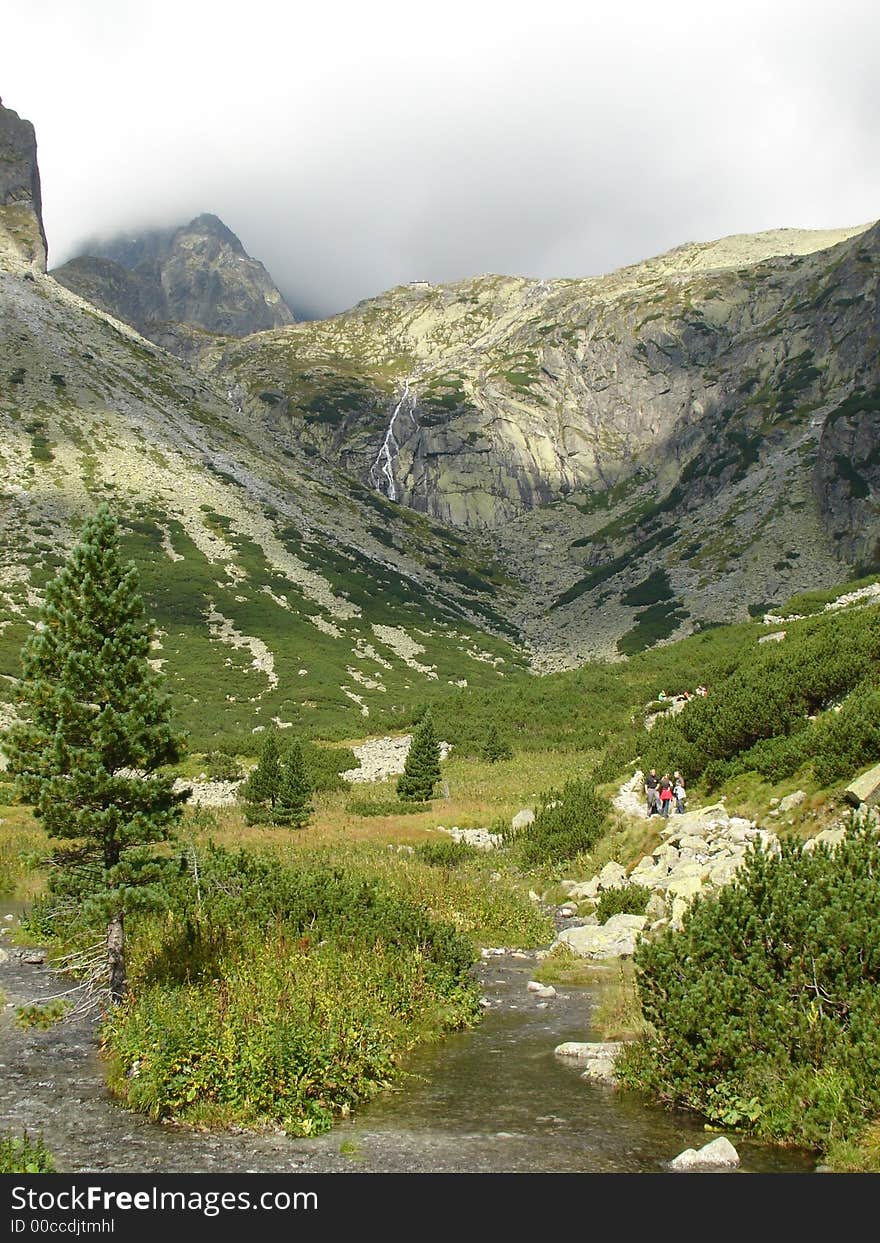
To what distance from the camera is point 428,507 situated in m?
167

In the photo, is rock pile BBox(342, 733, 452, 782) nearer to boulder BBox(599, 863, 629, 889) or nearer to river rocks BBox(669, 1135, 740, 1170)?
boulder BBox(599, 863, 629, 889)

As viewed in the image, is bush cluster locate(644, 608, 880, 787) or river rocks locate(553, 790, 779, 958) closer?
river rocks locate(553, 790, 779, 958)

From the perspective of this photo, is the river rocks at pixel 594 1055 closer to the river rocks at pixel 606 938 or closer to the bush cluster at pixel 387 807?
the river rocks at pixel 606 938

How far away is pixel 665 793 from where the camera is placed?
69.7ft

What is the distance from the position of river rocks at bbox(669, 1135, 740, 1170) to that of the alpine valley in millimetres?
46428

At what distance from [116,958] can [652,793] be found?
15195 millimetres

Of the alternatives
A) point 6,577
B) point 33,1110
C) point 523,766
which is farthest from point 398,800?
point 6,577

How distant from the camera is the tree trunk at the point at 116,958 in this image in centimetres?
1120

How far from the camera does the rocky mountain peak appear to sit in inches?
5177

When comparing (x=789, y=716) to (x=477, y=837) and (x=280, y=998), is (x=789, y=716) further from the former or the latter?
(x=280, y=998)

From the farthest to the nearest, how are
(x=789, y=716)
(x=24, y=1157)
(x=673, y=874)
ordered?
(x=789, y=716)
(x=673, y=874)
(x=24, y=1157)

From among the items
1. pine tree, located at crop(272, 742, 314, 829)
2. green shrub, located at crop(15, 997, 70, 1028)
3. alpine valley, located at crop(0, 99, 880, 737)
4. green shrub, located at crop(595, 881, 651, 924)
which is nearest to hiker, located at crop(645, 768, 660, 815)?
green shrub, located at crop(595, 881, 651, 924)

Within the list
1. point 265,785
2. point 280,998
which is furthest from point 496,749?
point 280,998

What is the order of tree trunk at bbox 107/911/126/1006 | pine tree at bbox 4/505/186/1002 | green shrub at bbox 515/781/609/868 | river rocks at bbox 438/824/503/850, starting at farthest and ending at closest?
river rocks at bbox 438/824/503/850, green shrub at bbox 515/781/609/868, tree trunk at bbox 107/911/126/1006, pine tree at bbox 4/505/186/1002
